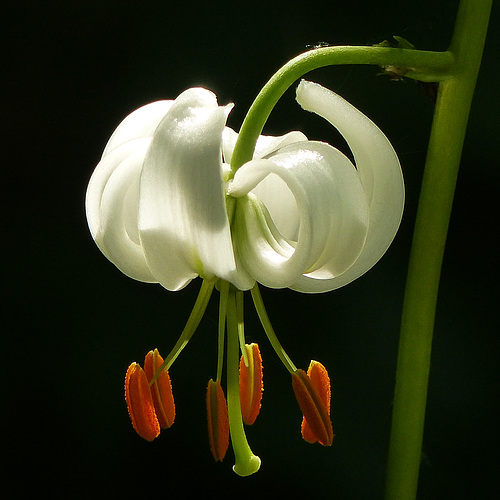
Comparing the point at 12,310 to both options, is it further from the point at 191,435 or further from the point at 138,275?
→ the point at 138,275

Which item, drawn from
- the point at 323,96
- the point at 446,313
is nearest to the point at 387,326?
the point at 446,313

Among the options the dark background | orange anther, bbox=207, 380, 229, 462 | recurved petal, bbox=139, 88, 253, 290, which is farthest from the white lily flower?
the dark background

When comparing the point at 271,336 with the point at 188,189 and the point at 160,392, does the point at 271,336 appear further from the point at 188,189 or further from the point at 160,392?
the point at 188,189

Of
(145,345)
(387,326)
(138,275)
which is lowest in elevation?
(145,345)

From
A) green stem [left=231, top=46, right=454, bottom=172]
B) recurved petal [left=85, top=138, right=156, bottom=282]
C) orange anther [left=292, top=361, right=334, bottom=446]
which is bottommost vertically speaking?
orange anther [left=292, top=361, right=334, bottom=446]

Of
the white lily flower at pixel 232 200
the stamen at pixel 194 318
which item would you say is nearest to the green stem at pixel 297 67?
the white lily flower at pixel 232 200

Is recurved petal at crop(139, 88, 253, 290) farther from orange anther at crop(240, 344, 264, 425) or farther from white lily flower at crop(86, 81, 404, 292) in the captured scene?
orange anther at crop(240, 344, 264, 425)
